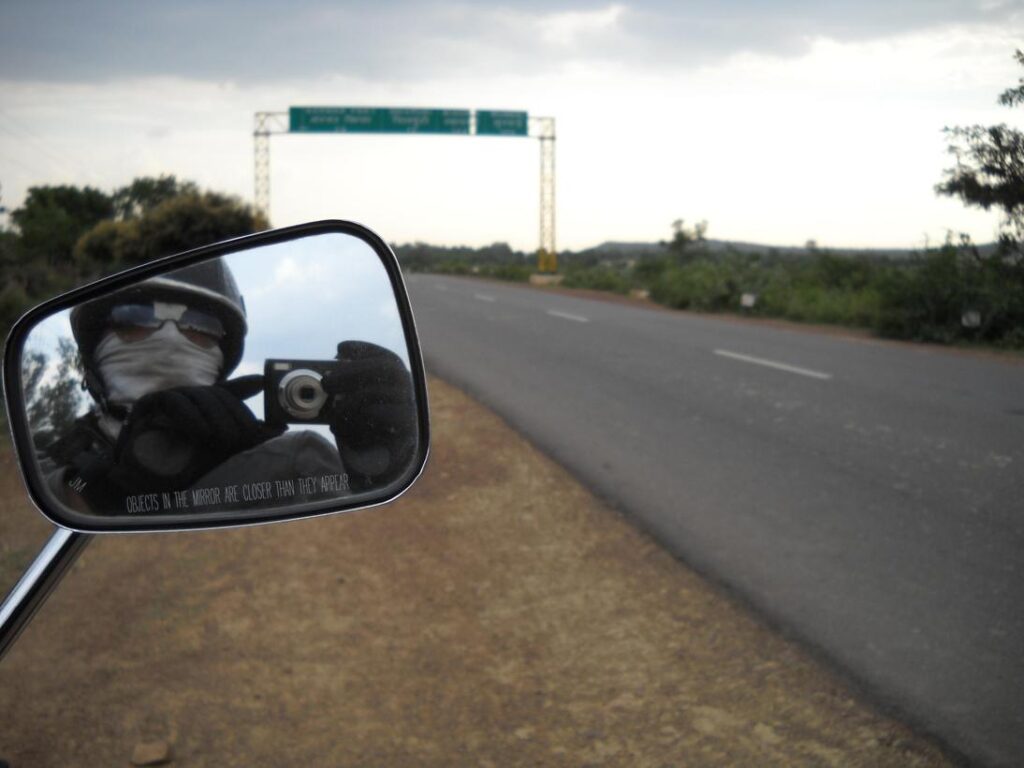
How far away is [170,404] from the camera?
1.45m

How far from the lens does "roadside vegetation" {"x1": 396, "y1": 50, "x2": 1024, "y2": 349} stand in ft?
11.7

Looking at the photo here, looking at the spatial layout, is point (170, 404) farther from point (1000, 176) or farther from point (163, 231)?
point (163, 231)

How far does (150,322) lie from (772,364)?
1212 cm

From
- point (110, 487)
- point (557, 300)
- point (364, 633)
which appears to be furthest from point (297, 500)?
point (557, 300)

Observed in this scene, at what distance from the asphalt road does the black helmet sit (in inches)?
118

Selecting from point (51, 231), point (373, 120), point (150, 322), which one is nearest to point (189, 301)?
point (150, 322)

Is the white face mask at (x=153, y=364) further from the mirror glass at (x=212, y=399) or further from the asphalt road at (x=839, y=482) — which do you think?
the asphalt road at (x=839, y=482)

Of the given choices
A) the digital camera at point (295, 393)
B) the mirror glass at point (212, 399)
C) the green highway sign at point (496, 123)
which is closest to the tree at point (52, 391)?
the mirror glass at point (212, 399)

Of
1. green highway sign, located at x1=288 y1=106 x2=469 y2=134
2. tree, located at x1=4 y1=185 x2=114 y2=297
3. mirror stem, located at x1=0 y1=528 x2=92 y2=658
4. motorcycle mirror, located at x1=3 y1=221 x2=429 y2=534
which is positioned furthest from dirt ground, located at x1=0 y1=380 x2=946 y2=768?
green highway sign, located at x1=288 y1=106 x2=469 y2=134

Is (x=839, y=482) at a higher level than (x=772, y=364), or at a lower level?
lower

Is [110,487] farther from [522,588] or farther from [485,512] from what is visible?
[485,512]

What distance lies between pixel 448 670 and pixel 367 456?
2721 mm

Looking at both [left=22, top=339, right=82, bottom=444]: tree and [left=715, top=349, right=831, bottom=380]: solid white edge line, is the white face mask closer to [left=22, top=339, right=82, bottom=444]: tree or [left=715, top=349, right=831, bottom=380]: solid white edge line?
[left=22, top=339, right=82, bottom=444]: tree

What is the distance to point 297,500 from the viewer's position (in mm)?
1534
